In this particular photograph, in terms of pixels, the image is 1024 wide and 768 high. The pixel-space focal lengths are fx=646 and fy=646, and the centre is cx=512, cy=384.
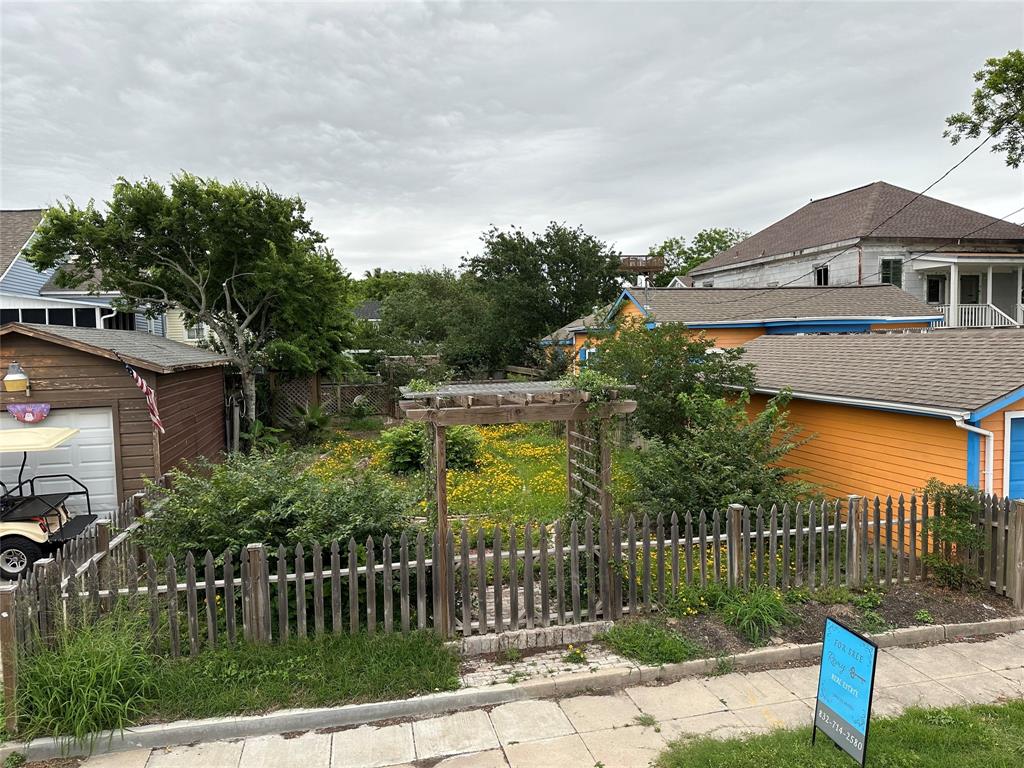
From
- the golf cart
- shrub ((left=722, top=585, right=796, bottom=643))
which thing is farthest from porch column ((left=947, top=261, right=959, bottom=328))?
the golf cart

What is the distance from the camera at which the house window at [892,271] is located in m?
27.8

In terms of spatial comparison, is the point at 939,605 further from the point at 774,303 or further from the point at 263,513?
the point at 774,303

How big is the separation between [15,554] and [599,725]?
8.03 m

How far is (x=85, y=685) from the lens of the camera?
475 centimetres

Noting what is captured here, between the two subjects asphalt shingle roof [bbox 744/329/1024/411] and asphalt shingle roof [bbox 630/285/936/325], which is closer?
asphalt shingle roof [bbox 744/329/1024/411]

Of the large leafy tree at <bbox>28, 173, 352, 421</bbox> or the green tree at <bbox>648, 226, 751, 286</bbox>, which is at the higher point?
the green tree at <bbox>648, 226, 751, 286</bbox>

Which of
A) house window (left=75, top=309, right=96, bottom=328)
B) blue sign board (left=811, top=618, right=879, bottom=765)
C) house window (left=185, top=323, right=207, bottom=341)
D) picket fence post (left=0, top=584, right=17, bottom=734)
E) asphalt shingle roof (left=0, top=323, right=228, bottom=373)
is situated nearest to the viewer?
blue sign board (left=811, top=618, right=879, bottom=765)

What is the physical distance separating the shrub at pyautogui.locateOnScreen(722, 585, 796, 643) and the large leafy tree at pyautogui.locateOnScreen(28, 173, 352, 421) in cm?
1340

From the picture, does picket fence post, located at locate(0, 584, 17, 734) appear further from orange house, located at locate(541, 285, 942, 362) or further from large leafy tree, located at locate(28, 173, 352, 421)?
orange house, located at locate(541, 285, 942, 362)

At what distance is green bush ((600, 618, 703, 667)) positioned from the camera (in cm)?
573

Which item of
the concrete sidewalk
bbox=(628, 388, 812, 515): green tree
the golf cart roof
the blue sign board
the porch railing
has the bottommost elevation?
the concrete sidewalk

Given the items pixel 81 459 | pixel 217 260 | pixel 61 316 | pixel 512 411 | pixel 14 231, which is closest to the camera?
pixel 512 411

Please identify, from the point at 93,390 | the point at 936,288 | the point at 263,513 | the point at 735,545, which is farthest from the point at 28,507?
the point at 936,288

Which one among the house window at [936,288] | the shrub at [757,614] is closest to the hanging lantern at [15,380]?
the shrub at [757,614]
